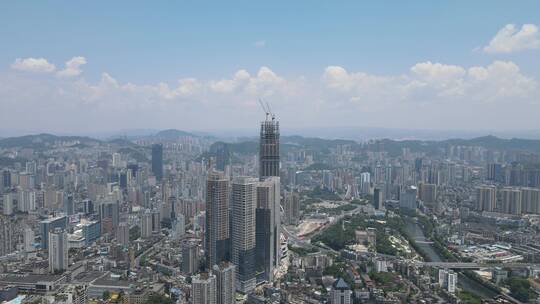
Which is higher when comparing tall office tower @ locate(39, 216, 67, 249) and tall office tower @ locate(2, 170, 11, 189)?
tall office tower @ locate(2, 170, 11, 189)

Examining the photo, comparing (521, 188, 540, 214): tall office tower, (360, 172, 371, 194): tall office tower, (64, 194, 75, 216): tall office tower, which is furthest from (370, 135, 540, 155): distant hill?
(64, 194, 75, 216): tall office tower

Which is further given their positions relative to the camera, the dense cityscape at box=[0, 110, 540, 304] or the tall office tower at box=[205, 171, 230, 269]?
the tall office tower at box=[205, 171, 230, 269]

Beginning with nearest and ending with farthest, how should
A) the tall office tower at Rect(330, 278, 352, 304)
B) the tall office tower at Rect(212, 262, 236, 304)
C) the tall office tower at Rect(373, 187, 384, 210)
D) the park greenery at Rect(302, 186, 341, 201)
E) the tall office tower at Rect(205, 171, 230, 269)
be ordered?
the tall office tower at Rect(212, 262, 236, 304)
the tall office tower at Rect(330, 278, 352, 304)
the tall office tower at Rect(205, 171, 230, 269)
the tall office tower at Rect(373, 187, 384, 210)
the park greenery at Rect(302, 186, 341, 201)

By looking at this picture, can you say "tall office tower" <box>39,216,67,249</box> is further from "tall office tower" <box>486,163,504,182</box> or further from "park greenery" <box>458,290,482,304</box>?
"tall office tower" <box>486,163,504,182</box>

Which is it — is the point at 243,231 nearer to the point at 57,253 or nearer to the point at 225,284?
the point at 225,284

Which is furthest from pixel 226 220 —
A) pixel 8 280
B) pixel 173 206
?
pixel 173 206

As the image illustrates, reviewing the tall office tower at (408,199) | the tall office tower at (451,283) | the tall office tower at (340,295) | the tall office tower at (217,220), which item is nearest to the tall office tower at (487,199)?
the tall office tower at (408,199)
